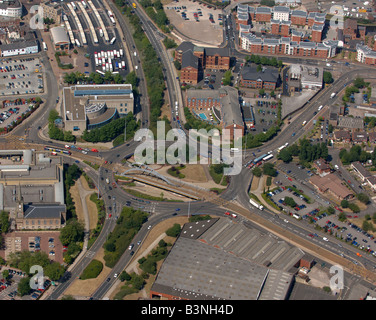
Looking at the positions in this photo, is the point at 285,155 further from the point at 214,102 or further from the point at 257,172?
the point at 214,102

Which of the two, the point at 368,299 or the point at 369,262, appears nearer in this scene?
the point at 368,299

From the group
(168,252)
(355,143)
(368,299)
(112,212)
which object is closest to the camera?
(368,299)

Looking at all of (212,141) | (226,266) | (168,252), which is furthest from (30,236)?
(212,141)

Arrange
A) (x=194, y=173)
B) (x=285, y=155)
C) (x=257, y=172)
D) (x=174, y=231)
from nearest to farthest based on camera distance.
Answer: (x=174, y=231) < (x=257, y=172) < (x=194, y=173) < (x=285, y=155)

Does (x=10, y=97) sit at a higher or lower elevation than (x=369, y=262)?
higher

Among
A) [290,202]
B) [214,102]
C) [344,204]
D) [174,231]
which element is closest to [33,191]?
[174,231]

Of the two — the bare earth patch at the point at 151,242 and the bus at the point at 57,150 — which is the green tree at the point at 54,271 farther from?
the bus at the point at 57,150

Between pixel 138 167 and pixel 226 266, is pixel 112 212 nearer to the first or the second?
pixel 138 167
